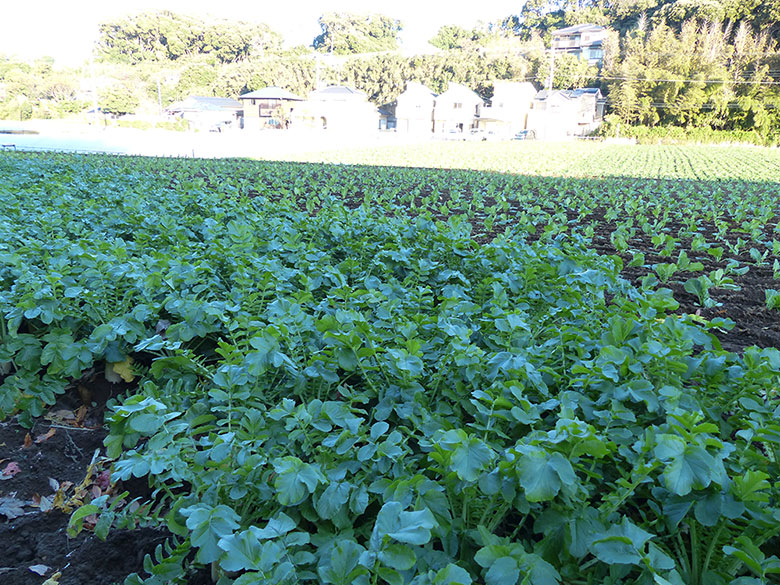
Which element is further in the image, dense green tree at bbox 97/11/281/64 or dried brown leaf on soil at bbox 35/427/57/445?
dense green tree at bbox 97/11/281/64

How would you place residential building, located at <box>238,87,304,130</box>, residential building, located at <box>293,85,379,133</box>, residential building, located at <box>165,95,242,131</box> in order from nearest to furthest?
1. residential building, located at <box>165,95,242,131</box>
2. residential building, located at <box>238,87,304,130</box>
3. residential building, located at <box>293,85,379,133</box>

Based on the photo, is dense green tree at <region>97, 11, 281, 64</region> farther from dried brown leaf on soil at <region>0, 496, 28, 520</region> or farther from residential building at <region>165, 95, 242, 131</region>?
dried brown leaf on soil at <region>0, 496, 28, 520</region>

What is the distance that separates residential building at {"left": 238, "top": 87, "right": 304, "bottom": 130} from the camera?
192ft

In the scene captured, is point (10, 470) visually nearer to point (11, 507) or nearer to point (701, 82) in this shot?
point (11, 507)

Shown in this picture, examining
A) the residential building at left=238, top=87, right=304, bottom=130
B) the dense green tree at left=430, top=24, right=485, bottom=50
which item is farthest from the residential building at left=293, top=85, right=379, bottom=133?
the dense green tree at left=430, top=24, right=485, bottom=50

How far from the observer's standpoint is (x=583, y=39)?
91.1m

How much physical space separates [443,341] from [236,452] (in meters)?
0.92

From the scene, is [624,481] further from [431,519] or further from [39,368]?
[39,368]

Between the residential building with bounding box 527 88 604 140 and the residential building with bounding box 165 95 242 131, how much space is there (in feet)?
116

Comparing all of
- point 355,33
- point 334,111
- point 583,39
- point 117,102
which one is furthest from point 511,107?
point 355,33

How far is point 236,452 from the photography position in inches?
64.9

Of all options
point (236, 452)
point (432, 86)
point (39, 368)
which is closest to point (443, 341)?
point (236, 452)

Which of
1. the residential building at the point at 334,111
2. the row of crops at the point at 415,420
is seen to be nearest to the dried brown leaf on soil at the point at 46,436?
the row of crops at the point at 415,420

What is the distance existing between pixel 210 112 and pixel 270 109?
22.2ft
